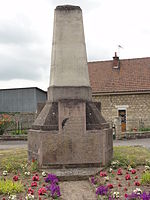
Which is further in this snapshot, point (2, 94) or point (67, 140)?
point (2, 94)

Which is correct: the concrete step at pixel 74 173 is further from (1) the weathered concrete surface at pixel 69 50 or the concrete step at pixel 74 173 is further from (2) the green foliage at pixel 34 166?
(1) the weathered concrete surface at pixel 69 50

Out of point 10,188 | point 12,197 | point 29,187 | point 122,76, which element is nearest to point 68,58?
point 29,187

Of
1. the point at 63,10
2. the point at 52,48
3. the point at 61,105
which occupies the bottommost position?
the point at 61,105

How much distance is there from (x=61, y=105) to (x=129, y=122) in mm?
15478

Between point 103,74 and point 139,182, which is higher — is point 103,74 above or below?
above

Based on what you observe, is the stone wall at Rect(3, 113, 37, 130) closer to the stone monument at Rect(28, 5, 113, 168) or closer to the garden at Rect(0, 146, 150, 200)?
the garden at Rect(0, 146, 150, 200)

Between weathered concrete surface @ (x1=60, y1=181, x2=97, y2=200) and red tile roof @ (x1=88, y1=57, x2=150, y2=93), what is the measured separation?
665 inches

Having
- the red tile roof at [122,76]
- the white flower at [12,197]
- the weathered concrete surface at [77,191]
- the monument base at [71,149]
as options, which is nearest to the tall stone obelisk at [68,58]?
the monument base at [71,149]

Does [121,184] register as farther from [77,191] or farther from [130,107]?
[130,107]

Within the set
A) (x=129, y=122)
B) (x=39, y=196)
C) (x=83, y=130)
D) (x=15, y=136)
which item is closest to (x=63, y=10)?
(x=83, y=130)

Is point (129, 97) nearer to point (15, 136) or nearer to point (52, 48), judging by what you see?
point (15, 136)

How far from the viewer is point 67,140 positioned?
20.5ft

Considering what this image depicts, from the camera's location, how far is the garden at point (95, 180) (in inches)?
171

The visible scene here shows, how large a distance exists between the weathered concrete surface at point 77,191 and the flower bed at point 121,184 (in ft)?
0.41
